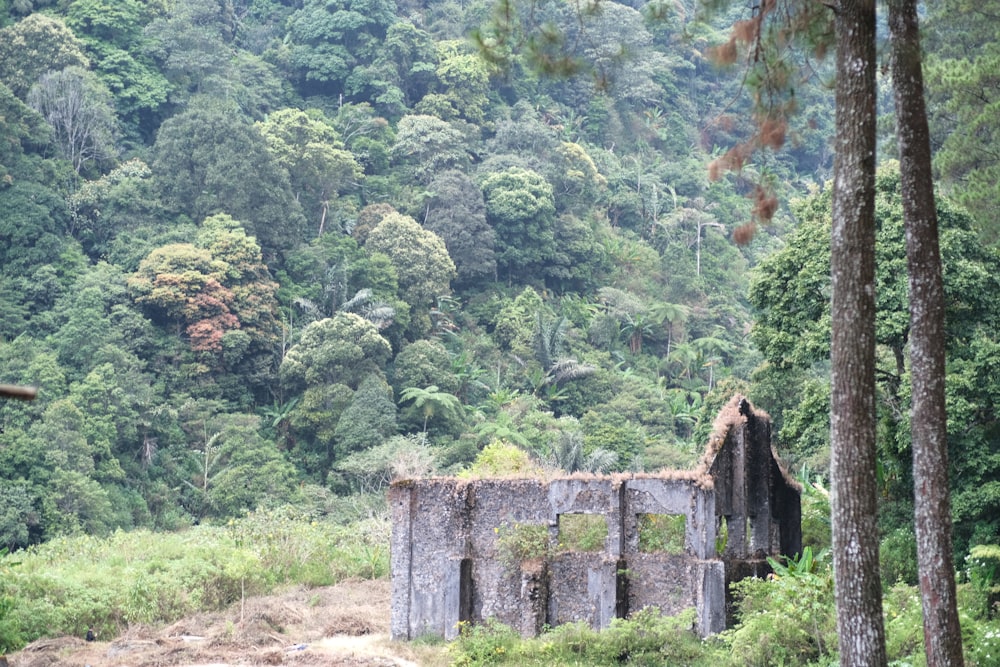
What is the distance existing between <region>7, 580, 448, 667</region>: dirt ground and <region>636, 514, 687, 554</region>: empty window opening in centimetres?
330

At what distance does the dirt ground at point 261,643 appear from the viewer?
55.2ft

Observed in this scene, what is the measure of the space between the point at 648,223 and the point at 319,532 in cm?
3274

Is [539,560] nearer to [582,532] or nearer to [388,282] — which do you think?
[582,532]

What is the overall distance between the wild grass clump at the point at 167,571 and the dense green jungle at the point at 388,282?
0.29 ft

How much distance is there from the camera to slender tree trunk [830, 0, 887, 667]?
8.45 m

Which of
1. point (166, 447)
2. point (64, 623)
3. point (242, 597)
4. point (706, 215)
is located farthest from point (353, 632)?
point (706, 215)

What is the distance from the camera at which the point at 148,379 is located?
1464 inches

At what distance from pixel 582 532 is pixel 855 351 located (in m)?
9.96

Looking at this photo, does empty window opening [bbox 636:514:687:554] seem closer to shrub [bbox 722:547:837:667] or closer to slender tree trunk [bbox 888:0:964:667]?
shrub [bbox 722:547:837:667]

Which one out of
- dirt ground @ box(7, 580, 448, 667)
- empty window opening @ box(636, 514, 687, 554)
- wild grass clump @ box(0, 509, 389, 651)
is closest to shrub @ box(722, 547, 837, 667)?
empty window opening @ box(636, 514, 687, 554)

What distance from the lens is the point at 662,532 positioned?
17594mm

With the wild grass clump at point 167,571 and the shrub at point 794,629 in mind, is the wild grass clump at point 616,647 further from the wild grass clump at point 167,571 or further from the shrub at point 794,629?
the wild grass clump at point 167,571

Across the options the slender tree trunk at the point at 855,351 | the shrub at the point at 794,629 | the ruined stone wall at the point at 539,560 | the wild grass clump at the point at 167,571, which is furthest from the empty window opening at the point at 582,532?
the slender tree trunk at the point at 855,351

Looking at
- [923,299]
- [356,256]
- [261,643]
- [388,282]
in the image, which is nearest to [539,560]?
[261,643]
